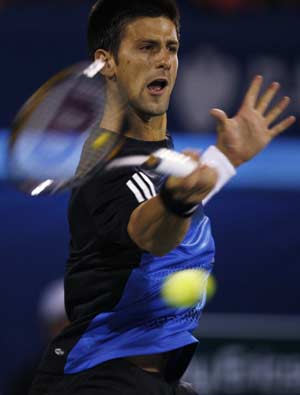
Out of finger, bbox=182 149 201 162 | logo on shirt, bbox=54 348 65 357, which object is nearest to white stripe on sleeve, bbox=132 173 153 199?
finger, bbox=182 149 201 162

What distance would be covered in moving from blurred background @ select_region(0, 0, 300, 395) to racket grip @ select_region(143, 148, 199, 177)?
4355 millimetres

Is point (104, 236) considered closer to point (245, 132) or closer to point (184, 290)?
point (184, 290)

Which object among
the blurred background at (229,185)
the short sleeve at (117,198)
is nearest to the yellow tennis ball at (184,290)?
the short sleeve at (117,198)

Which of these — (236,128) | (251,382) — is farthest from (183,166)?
(251,382)

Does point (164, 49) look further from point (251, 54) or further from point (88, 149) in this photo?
point (251, 54)

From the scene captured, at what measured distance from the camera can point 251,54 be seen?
807 cm

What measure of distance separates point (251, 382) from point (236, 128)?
384 cm

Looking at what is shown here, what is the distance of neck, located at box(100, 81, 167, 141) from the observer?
3.82m

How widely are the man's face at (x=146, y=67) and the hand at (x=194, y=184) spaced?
1.97 feet

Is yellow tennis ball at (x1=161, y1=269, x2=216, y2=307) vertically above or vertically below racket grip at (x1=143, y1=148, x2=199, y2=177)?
below

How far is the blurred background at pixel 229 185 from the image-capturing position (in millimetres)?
7863

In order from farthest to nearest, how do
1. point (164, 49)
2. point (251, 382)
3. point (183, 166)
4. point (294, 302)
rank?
point (294, 302) < point (251, 382) < point (164, 49) < point (183, 166)

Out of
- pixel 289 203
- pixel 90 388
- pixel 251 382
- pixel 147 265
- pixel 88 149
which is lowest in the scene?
pixel 251 382

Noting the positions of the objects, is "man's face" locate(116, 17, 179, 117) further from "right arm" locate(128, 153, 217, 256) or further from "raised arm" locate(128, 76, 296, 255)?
"right arm" locate(128, 153, 217, 256)
